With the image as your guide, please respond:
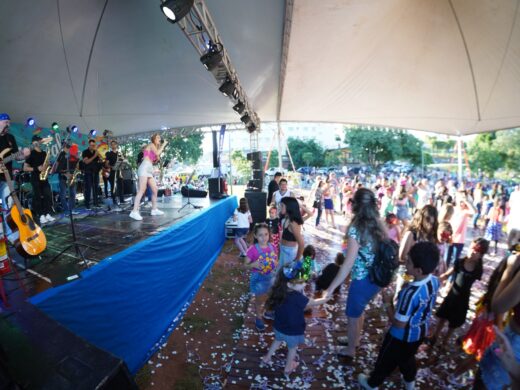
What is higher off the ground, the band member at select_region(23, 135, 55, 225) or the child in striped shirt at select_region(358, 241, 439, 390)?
the band member at select_region(23, 135, 55, 225)

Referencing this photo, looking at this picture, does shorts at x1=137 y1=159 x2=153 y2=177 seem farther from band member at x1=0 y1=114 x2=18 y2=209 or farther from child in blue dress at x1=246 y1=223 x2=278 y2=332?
child in blue dress at x1=246 y1=223 x2=278 y2=332

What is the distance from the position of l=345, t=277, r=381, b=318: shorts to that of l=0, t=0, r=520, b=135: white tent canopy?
445 centimetres

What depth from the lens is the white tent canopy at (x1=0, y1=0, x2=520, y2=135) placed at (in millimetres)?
4527

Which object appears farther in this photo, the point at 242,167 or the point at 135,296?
the point at 242,167

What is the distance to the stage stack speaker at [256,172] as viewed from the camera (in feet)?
36.6

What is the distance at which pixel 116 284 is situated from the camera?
2.87 m

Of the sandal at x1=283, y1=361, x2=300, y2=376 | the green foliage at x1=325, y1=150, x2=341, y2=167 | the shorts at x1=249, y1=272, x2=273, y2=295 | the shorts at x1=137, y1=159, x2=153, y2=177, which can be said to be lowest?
the sandal at x1=283, y1=361, x2=300, y2=376

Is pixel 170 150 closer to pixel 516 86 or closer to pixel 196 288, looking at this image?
pixel 196 288

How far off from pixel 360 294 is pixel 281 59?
5.99 metres

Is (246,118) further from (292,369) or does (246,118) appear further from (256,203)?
(292,369)

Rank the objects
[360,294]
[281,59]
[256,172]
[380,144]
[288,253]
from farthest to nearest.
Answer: [380,144] → [256,172] → [281,59] → [288,253] → [360,294]

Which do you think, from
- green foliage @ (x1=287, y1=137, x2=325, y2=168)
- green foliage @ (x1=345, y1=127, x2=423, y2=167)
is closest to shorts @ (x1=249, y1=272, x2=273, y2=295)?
green foliage @ (x1=345, y1=127, x2=423, y2=167)

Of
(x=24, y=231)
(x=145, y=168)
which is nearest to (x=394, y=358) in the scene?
(x=24, y=231)

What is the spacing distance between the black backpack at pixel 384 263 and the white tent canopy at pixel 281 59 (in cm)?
414
